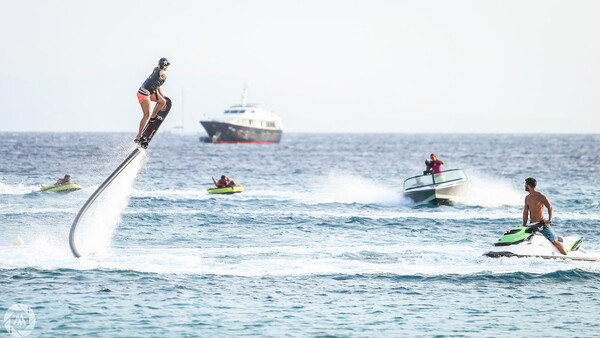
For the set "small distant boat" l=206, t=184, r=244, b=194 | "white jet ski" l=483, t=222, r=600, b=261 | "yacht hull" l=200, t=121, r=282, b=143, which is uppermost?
"yacht hull" l=200, t=121, r=282, b=143

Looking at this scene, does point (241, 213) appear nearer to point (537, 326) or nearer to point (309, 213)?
point (309, 213)

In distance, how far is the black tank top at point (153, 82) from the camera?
14703mm

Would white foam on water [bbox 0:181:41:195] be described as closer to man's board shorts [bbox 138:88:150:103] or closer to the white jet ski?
man's board shorts [bbox 138:88:150:103]

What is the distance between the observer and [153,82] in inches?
580

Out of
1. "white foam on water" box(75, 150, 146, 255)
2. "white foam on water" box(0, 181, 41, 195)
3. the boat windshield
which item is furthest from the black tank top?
"white foam on water" box(0, 181, 41, 195)

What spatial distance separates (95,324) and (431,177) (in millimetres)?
23610

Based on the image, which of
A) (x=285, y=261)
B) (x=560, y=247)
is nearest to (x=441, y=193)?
(x=560, y=247)

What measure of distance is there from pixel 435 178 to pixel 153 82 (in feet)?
73.9

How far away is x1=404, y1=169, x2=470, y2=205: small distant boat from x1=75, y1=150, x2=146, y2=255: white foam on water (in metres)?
14.0

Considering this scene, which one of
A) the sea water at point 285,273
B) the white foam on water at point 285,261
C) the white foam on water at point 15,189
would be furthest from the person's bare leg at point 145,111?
the white foam on water at point 15,189

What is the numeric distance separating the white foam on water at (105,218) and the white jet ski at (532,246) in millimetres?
9644

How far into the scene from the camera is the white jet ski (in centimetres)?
1894

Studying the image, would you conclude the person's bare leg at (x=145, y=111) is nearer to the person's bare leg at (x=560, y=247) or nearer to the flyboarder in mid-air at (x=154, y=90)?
the flyboarder in mid-air at (x=154, y=90)

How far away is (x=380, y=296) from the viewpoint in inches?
645
